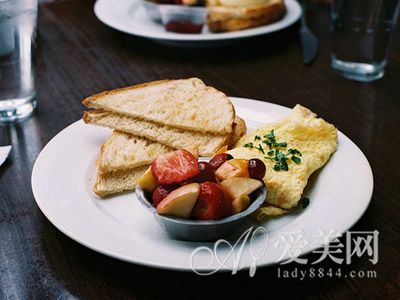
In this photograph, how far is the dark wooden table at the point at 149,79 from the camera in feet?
3.45

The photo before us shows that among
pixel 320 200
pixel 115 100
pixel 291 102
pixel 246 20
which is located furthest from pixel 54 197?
pixel 246 20

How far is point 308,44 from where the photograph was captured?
2.16 meters

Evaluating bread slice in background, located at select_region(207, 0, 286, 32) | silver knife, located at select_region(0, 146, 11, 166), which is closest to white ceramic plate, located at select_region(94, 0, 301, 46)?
bread slice in background, located at select_region(207, 0, 286, 32)

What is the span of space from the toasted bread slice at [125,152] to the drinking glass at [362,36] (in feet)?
2.50

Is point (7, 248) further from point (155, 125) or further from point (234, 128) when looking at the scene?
point (234, 128)

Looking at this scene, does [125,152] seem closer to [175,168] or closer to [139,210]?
[139,210]

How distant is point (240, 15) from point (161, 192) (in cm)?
119

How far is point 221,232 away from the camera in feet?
3.58

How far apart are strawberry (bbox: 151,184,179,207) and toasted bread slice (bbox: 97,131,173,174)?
0.84ft

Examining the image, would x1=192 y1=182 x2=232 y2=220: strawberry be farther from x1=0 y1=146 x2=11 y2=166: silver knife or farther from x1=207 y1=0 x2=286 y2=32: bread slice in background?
x1=207 y1=0 x2=286 y2=32: bread slice in background

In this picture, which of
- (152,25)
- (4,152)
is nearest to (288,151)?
(4,152)

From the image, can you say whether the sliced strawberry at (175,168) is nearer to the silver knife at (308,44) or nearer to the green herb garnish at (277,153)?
the green herb garnish at (277,153)

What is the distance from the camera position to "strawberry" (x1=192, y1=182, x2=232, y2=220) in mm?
1060

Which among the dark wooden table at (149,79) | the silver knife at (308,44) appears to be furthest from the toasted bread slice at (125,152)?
the silver knife at (308,44)
